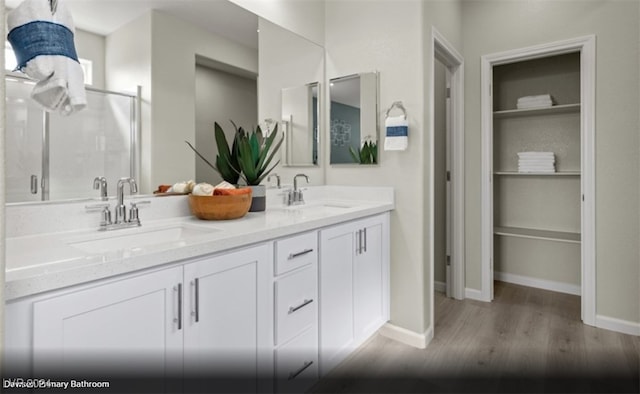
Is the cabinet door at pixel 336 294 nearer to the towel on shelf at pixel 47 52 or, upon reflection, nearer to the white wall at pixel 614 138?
the towel on shelf at pixel 47 52

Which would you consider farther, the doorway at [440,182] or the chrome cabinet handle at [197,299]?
the doorway at [440,182]

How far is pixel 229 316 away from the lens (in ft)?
3.97

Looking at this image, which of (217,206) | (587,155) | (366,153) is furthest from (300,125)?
(587,155)

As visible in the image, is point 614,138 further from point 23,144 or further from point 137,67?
point 23,144

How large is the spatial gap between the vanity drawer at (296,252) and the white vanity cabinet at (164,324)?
6 centimetres

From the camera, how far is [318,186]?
256 centimetres

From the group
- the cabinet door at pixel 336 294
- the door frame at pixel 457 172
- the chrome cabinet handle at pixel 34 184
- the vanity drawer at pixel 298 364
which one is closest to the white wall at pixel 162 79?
the chrome cabinet handle at pixel 34 184

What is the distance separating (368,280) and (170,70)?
153cm

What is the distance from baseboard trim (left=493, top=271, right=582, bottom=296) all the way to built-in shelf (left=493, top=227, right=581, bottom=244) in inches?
17.7

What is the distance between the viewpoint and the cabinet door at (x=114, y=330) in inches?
31.9

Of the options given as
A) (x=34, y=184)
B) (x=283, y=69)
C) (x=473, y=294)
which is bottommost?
(x=473, y=294)

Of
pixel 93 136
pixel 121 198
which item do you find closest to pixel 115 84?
pixel 93 136

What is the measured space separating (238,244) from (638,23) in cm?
290

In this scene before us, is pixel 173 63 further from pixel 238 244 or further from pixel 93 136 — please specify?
pixel 238 244
